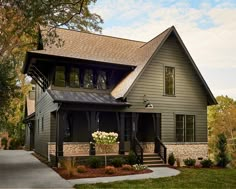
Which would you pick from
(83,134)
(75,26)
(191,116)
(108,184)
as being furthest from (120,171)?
(75,26)

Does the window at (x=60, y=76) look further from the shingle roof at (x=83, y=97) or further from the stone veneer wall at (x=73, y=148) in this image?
the stone veneer wall at (x=73, y=148)

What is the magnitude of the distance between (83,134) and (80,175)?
5478mm

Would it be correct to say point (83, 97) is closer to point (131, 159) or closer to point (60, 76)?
point (60, 76)

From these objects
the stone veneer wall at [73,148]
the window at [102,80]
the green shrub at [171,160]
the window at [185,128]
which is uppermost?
the window at [102,80]

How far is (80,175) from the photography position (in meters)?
12.0

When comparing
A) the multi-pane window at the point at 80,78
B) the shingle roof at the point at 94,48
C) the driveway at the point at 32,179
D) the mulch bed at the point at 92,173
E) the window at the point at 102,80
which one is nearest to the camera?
the driveway at the point at 32,179

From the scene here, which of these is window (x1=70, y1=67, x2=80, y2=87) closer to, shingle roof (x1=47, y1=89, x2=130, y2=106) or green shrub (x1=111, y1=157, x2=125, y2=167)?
shingle roof (x1=47, y1=89, x2=130, y2=106)

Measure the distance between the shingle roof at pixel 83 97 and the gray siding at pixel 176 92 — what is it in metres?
1.14

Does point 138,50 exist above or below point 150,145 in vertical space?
above

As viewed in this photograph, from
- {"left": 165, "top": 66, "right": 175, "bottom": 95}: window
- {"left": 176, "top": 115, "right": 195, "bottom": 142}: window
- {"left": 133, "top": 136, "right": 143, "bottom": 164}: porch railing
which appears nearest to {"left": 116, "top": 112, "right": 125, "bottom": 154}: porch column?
{"left": 133, "top": 136, "right": 143, "bottom": 164}: porch railing

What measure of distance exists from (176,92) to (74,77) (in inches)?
248

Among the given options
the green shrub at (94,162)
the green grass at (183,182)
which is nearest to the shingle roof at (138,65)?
the green shrub at (94,162)

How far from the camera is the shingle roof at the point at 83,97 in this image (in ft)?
49.4

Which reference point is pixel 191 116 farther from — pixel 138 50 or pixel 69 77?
pixel 69 77
